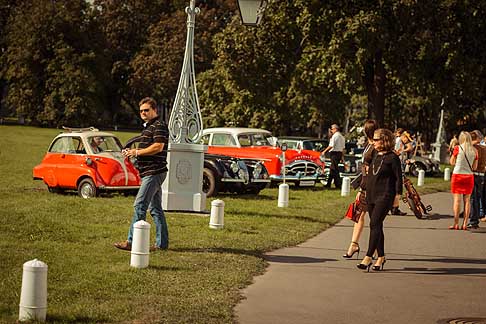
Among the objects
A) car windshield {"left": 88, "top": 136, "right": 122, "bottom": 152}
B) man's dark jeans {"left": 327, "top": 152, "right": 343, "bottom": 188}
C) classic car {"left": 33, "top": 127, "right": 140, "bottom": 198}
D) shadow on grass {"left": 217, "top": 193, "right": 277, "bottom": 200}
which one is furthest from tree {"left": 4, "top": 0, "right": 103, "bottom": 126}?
classic car {"left": 33, "top": 127, "right": 140, "bottom": 198}

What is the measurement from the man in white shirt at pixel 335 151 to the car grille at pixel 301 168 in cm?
57

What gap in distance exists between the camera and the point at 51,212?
16094 millimetres

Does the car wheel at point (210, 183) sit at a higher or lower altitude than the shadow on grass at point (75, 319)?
higher

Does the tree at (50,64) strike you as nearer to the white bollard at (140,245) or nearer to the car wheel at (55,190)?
the car wheel at (55,190)

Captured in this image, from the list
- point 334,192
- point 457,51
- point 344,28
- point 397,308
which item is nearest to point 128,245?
point 397,308

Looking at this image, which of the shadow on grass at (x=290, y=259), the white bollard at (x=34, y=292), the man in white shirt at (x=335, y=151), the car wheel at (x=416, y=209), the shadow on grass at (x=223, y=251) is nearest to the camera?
the white bollard at (x=34, y=292)

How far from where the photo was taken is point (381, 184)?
1130 centimetres

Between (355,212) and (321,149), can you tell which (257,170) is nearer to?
(321,149)

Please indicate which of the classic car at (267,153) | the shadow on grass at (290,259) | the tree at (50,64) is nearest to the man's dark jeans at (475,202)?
the shadow on grass at (290,259)

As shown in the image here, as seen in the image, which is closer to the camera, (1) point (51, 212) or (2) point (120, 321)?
(2) point (120, 321)

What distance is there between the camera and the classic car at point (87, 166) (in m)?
20.4

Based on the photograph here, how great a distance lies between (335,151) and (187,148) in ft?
36.5

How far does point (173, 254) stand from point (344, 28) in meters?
23.9

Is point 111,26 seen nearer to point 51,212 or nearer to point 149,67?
point 149,67
